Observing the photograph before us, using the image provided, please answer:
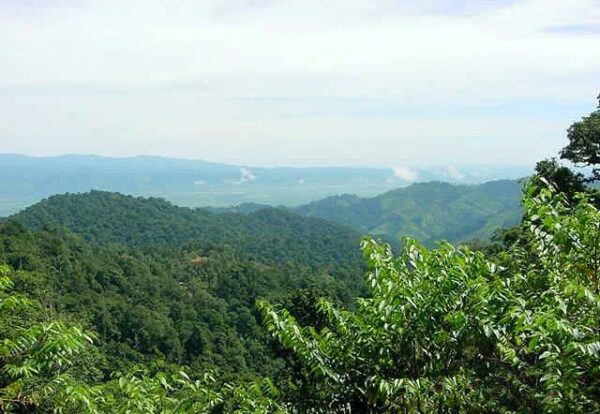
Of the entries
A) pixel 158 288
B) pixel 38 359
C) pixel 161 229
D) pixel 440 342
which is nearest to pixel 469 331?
pixel 440 342

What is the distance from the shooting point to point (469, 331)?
426 centimetres

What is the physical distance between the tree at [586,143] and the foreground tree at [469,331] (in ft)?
66.8

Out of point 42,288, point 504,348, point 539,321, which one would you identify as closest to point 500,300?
point 504,348

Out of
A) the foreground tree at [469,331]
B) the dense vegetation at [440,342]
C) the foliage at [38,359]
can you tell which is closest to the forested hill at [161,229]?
the foliage at [38,359]

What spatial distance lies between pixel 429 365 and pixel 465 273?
30.9 inches

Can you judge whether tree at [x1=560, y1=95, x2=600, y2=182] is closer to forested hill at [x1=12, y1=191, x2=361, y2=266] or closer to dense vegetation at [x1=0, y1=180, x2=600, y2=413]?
dense vegetation at [x1=0, y1=180, x2=600, y2=413]

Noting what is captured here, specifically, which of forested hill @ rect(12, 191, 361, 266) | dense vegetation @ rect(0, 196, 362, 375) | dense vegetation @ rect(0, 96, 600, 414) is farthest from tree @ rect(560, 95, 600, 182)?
forested hill @ rect(12, 191, 361, 266)

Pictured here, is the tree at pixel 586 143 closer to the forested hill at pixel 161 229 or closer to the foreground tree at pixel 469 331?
the foreground tree at pixel 469 331

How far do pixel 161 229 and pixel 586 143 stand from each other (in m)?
96.9

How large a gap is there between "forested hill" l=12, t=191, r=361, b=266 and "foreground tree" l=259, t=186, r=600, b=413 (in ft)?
292

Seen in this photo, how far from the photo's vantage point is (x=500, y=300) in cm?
411

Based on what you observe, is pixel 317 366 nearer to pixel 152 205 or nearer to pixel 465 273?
pixel 465 273

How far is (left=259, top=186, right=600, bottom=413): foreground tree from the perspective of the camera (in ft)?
12.0

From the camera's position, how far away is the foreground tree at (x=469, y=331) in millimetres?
3652
